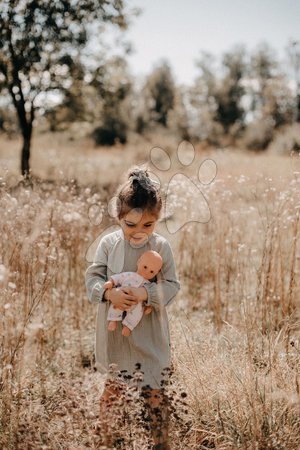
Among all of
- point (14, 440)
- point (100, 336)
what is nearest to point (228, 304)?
point (100, 336)

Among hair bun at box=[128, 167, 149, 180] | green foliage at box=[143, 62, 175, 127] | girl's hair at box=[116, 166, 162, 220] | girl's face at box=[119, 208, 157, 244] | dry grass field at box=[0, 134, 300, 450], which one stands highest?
green foliage at box=[143, 62, 175, 127]

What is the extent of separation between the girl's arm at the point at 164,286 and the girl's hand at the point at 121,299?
0.08 metres

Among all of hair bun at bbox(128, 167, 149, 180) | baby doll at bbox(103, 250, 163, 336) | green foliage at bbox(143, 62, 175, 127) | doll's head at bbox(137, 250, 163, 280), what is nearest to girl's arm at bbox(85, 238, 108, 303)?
baby doll at bbox(103, 250, 163, 336)

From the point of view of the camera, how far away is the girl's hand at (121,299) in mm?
1888

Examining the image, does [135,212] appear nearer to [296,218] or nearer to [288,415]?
[288,415]

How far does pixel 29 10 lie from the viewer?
9352mm

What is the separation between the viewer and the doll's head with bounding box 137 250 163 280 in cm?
194

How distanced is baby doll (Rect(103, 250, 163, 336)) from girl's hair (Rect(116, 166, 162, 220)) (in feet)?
0.71

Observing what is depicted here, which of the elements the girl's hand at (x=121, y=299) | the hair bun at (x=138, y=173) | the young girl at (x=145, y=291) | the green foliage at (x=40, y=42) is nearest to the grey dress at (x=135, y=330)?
the young girl at (x=145, y=291)

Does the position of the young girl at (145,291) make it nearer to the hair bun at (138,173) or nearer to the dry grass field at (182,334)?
the hair bun at (138,173)

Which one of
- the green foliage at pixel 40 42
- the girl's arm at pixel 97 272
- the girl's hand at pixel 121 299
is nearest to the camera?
the girl's hand at pixel 121 299

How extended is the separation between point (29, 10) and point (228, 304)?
28.1 feet

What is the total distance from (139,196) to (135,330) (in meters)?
0.64

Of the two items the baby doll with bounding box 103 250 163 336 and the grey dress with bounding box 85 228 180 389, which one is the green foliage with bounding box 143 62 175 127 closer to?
the grey dress with bounding box 85 228 180 389
